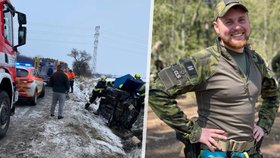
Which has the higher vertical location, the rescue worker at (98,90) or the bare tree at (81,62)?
the bare tree at (81,62)

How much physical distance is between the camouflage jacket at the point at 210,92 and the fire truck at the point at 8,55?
0.87 metres

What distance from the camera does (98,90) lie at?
248cm

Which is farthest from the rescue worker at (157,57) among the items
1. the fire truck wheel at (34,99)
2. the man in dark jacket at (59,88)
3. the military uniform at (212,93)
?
the military uniform at (212,93)

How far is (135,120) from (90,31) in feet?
1.99

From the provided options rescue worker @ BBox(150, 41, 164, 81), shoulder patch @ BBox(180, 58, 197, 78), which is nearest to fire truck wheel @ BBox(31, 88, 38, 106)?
shoulder patch @ BBox(180, 58, 197, 78)

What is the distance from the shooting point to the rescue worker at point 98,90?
2443 millimetres

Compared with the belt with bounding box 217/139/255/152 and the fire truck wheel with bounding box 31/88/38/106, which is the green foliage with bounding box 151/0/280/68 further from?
the belt with bounding box 217/139/255/152

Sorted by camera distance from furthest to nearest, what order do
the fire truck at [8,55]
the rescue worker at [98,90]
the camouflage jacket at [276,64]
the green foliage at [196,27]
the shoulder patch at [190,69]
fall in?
the green foliage at [196,27], the camouflage jacket at [276,64], the rescue worker at [98,90], the fire truck at [8,55], the shoulder patch at [190,69]

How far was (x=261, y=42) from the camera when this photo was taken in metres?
8.46

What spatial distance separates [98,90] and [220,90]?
98cm

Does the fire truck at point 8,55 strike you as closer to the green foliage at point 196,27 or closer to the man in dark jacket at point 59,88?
the man in dark jacket at point 59,88

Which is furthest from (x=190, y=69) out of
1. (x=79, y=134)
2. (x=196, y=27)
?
(x=196, y=27)

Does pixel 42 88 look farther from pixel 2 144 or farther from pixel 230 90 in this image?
pixel 230 90

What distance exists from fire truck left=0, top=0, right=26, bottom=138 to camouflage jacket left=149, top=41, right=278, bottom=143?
868 millimetres
